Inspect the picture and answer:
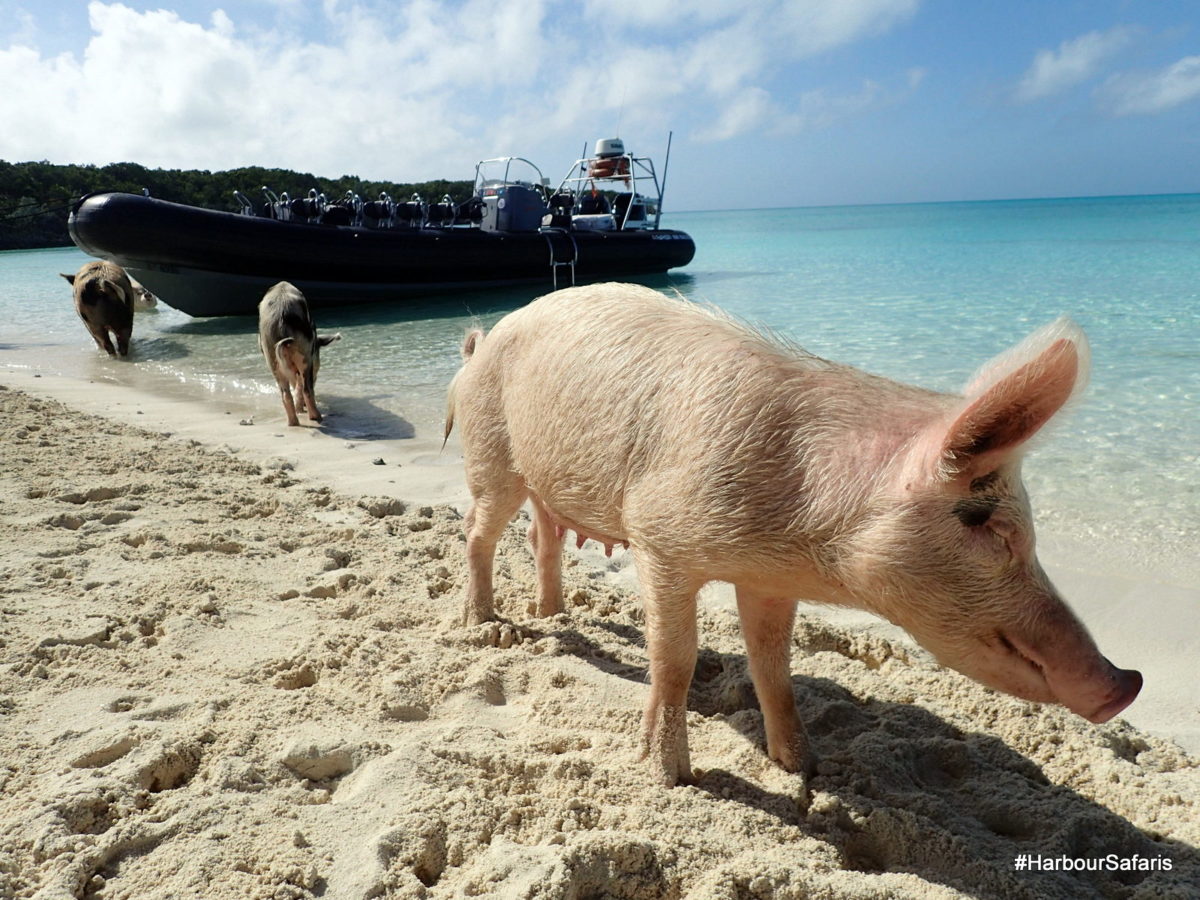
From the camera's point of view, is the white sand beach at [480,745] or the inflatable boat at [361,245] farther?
the inflatable boat at [361,245]

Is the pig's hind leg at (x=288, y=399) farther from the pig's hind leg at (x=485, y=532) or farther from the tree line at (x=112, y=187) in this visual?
the tree line at (x=112, y=187)

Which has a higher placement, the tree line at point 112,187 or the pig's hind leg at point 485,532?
the tree line at point 112,187

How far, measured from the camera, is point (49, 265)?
113ft

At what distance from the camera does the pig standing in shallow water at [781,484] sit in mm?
1877

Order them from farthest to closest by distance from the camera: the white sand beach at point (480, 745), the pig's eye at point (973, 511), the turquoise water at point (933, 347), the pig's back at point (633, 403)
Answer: the turquoise water at point (933, 347) < the pig's back at point (633, 403) < the white sand beach at point (480, 745) < the pig's eye at point (973, 511)

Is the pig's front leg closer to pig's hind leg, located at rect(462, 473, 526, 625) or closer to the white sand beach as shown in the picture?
the white sand beach

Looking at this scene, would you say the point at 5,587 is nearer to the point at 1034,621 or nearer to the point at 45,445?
the point at 45,445

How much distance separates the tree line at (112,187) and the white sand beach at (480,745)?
1679 inches

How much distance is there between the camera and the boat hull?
584 inches

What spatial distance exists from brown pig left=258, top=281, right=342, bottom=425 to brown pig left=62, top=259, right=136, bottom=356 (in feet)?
17.5

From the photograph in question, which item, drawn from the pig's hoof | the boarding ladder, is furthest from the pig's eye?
the boarding ladder

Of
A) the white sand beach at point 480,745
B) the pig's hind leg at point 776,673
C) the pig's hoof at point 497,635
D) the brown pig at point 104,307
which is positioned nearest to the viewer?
the white sand beach at point 480,745

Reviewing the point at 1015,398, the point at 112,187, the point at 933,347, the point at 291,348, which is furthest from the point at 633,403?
the point at 112,187

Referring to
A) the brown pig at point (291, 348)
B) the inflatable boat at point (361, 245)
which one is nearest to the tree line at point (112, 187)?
the inflatable boat at point (361, 245)
